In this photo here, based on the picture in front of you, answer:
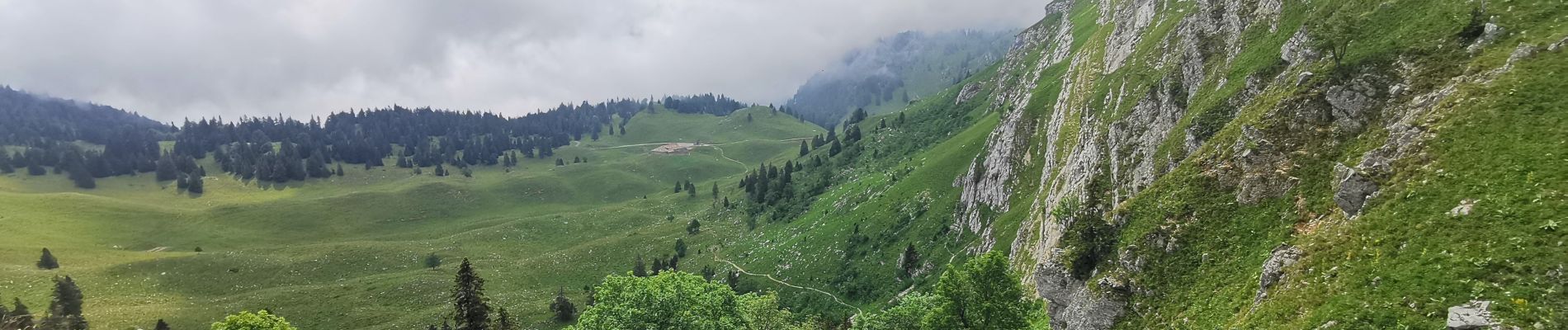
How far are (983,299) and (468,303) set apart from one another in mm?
30214

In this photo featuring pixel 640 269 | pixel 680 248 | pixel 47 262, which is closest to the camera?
pixel 47 262

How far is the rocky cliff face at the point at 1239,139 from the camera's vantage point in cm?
2548

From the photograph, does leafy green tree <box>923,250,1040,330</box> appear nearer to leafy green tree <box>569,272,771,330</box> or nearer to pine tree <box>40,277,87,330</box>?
leafy green tree <box>569,272,771,330</box>

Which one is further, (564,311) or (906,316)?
(564,311)

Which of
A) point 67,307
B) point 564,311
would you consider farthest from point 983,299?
point 67,307

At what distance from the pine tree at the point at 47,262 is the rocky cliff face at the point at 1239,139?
167m

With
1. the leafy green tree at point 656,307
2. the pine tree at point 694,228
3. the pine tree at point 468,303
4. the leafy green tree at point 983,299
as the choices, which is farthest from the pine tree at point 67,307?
the leafy green tree at point 983,299

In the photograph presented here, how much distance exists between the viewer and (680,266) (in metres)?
128

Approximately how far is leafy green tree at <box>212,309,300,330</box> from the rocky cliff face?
43.9 m

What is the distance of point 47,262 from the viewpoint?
397 feet

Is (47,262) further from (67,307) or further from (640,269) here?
(640,269)

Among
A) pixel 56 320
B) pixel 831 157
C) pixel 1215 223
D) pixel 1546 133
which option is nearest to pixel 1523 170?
pixel 1546 133

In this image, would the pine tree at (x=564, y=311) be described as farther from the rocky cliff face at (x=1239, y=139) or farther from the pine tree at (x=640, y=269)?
the rocky cliff face at (x=1239, y=139)

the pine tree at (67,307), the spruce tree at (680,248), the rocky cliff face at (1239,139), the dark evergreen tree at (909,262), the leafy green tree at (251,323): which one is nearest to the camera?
the rocky cliff face at (1239,139)
